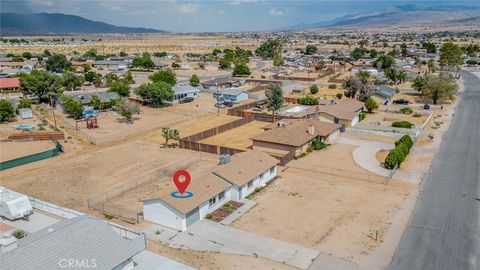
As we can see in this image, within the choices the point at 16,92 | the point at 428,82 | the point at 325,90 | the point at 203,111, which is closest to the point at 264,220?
the point at 203,111

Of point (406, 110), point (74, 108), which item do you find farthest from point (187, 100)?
point (406, 110)

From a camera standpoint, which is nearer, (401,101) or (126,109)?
(126,109)

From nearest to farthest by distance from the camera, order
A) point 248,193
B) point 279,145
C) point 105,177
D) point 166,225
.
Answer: point 166,225
point 248,193
point 105,177
point 279,145

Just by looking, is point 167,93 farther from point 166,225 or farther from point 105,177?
point 166,225

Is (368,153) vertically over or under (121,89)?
under

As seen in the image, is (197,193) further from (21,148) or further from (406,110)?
(406,110)

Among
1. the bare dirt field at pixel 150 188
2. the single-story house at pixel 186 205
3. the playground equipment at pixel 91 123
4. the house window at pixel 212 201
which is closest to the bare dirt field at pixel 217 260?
the single-story house at pixel 186 205
